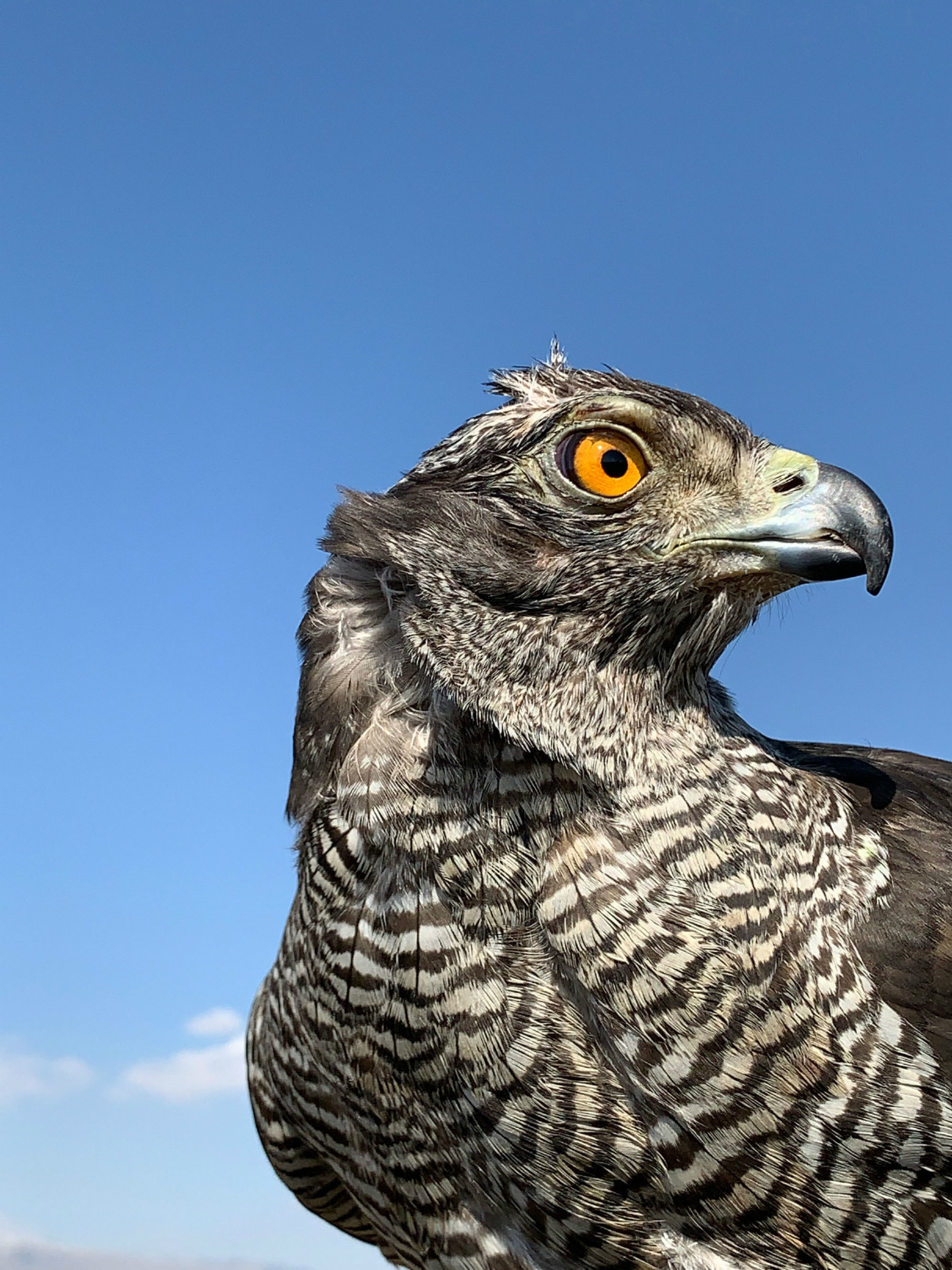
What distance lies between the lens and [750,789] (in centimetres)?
362

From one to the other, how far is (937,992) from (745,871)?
28.0 inches

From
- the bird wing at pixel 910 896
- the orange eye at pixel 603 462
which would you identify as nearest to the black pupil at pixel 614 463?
the orange eye at pixel 603 462

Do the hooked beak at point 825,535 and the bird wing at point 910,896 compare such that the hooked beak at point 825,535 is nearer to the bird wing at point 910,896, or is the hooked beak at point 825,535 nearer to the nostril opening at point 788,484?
the nostril opening at point 788,484

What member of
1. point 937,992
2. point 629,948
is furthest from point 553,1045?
point 937,992

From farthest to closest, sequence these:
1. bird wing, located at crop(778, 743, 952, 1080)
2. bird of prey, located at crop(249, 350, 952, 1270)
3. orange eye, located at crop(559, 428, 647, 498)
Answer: orange eye, located at crop(559, 428, 647, 498)
bird wing, located at crop(778, 743, 952, 1080)
bird of prey, located at crop(249, 350, 952, 1270)

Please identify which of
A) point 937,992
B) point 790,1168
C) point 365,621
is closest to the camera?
point 790,1168

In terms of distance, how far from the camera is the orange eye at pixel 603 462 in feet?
11.8

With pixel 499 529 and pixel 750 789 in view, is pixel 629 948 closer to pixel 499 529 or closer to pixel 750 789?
pixel 750 789

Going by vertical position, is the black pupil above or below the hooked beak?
above

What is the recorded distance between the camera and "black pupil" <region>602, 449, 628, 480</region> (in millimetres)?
3629

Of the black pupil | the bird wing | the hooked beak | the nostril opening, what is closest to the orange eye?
the black pupil

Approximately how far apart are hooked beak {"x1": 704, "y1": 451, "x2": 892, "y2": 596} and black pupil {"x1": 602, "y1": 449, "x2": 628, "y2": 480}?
36 cm

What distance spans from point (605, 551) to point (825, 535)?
69 cm

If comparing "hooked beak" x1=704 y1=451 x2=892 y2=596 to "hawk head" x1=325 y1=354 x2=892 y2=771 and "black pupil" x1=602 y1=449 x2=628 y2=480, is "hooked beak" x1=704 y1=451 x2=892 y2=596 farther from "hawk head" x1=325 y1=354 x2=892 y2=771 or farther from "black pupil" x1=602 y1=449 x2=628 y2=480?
"black pupil" x1=602 y1=449 x2=628 y2=480
